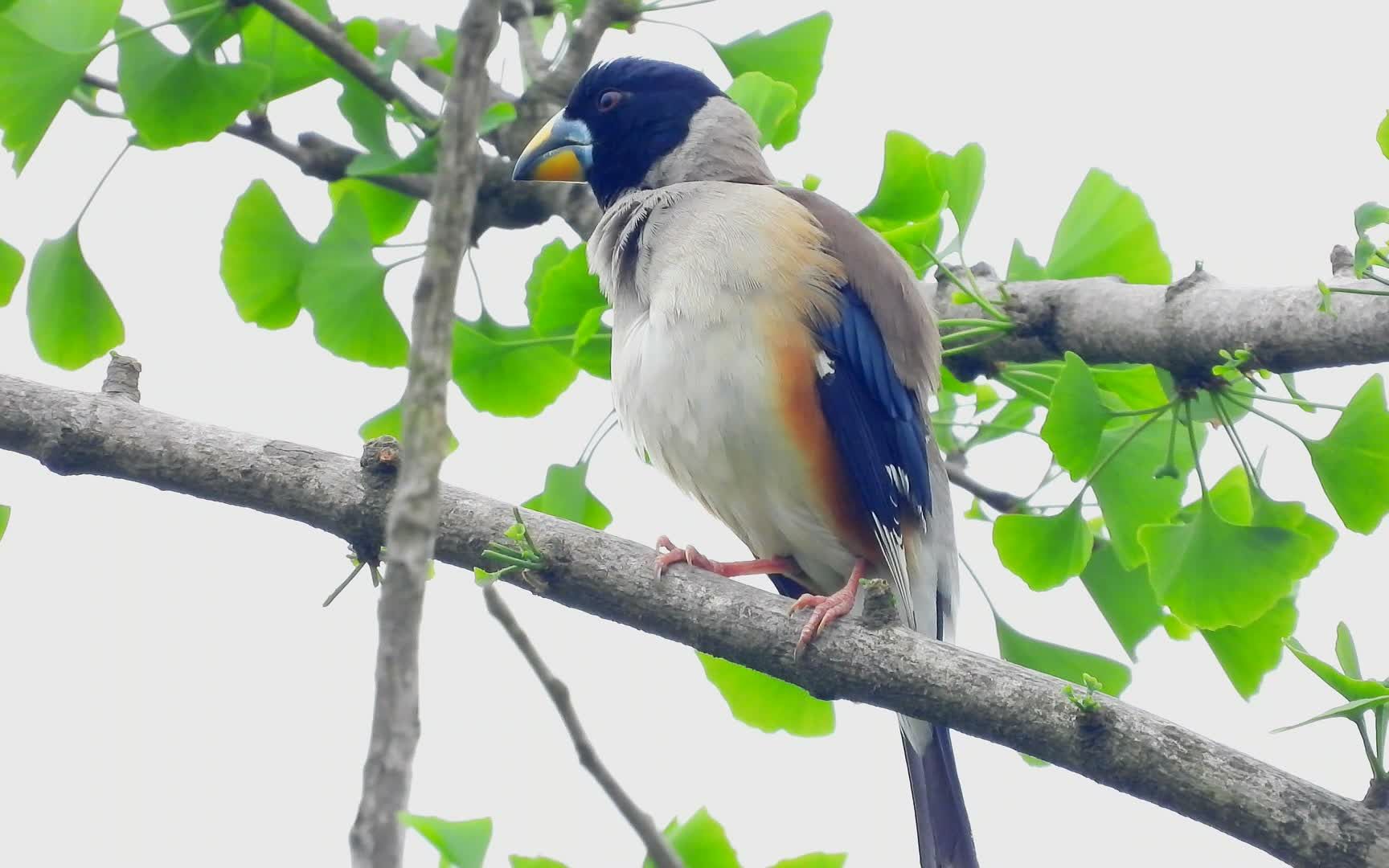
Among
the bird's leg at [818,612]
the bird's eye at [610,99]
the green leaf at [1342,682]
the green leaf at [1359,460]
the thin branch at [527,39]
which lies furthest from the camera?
the bird's eye at [610,99]

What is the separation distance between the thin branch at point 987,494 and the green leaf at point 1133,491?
1.35 feet

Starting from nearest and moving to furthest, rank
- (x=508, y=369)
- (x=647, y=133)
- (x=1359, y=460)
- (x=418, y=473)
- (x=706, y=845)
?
1. (x=418, y=473)
2. (x=706, y=845)
3. (x=1359, y=460)
4. (x=508, y=369)
5. (x=647, y=133)

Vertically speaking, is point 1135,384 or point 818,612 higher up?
point 1135,384

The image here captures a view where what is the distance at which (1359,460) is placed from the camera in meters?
3.14

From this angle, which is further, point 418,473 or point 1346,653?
point 1346,653

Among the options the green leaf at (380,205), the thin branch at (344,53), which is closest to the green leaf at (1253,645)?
the thin branch at (344,53)

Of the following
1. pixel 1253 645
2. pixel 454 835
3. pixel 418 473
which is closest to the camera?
pixel 418 473

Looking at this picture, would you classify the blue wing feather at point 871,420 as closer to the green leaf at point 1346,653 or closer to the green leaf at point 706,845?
the green leaf at point 1346,653

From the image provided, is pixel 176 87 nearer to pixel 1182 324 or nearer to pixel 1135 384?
pixel 1182 324

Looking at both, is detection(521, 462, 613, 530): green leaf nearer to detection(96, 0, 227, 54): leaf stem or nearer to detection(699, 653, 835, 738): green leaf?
detection(699, 653, 835, 738): green leaf

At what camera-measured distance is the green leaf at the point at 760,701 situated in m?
3.79

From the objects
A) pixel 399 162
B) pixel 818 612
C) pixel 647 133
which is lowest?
pixel 818 612

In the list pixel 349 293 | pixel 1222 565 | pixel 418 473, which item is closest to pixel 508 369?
pixel 349 293

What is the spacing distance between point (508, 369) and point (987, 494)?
1.31 metres
